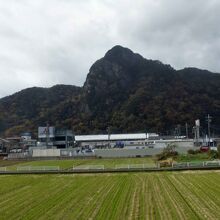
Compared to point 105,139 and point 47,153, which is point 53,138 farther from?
point 47,153

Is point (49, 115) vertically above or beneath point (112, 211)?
above

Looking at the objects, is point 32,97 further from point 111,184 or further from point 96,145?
point 111,184

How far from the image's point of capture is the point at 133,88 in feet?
519

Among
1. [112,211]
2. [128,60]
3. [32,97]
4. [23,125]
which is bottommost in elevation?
[112,211]

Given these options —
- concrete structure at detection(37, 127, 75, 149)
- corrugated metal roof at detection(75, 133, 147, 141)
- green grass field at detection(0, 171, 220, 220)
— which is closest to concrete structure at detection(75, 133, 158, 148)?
corrugated metal roof at detection(75, 133, 147, 141)

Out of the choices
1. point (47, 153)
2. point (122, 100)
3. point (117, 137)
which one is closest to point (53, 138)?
point (117, 137)

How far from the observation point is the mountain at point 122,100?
433ft

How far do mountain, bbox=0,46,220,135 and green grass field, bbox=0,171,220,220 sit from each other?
101385 millimetres

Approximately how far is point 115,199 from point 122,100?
5282 inches

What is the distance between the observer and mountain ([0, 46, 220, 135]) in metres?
132

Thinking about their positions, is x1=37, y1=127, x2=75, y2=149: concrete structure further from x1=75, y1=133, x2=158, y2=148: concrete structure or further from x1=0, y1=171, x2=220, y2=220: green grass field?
x1=0, y1=171, x2=220, y2=220: green grass field

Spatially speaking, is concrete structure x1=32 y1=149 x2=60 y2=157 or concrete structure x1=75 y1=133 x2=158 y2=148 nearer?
concrete structure x1=32 y1=149 x2=60 y2=157

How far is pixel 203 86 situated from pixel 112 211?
144741mm

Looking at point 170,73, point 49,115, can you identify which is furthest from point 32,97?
point 170,73
